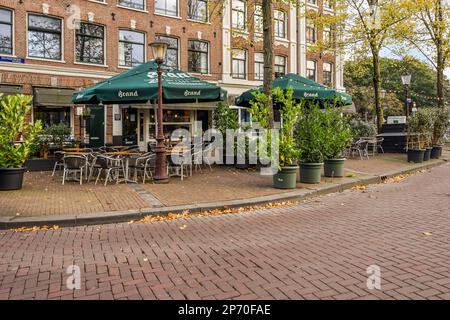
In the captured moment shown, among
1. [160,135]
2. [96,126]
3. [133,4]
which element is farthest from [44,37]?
[160,135]

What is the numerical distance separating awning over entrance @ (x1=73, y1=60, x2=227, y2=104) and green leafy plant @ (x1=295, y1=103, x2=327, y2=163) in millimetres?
2619

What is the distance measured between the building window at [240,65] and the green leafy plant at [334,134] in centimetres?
1460

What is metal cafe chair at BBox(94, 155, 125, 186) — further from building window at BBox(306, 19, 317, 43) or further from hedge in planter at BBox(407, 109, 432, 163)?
building window at BBox(306, 19, 317, 43)

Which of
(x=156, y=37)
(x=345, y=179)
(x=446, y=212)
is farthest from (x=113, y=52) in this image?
(x=446, y=212)

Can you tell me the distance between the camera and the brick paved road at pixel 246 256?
3.71 metres

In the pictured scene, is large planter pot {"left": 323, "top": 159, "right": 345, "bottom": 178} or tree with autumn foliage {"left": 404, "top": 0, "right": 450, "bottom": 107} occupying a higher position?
tree with autumn foliage {"left": 404, "top": 0, "right": 450, "bottom": 107}

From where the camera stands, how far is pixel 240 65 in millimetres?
25719

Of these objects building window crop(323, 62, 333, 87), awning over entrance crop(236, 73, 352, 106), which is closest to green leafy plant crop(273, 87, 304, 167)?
awning over entrance crop(236, 73, 352, 106)

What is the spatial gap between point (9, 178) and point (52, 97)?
32.8 ft

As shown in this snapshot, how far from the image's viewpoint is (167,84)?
35.2ft

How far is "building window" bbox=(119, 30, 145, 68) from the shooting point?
836 inches

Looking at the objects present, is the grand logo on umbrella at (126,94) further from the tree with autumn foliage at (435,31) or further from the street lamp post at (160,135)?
the tree with autumn foliage at (435,31)
